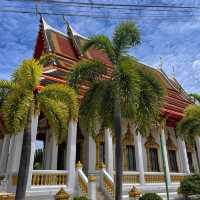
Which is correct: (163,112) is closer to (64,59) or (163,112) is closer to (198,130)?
(198,130)

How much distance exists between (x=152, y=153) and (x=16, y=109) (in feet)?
44.0

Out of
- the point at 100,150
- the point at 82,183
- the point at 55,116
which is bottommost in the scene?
Result: the point at 82,183

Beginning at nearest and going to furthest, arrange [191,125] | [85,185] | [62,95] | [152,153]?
[62,95] < [85,185] < [191,125] < [152,153]

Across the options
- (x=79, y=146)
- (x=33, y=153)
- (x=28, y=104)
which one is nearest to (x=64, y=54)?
(x=79, y=146)

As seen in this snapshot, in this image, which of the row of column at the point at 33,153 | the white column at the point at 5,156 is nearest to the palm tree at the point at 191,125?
the row of column at the point at 33,153

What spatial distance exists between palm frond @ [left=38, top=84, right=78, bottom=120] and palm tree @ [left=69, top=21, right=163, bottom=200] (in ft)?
4.63

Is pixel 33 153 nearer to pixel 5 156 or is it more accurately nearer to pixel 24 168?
pixel 24 168

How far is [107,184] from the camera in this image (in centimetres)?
1383

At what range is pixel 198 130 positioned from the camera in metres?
17.3

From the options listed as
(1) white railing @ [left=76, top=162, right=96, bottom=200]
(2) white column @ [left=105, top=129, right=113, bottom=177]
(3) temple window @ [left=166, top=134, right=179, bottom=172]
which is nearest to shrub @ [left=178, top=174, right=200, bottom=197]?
(3) temple window @ [left=166, top=134, right=179, bottom=172]

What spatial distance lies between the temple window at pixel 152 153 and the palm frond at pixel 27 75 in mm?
12270

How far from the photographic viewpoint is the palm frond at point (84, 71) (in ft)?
38.0

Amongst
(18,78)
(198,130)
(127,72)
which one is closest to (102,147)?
(198,130)

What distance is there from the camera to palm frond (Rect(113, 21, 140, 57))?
457 inches
